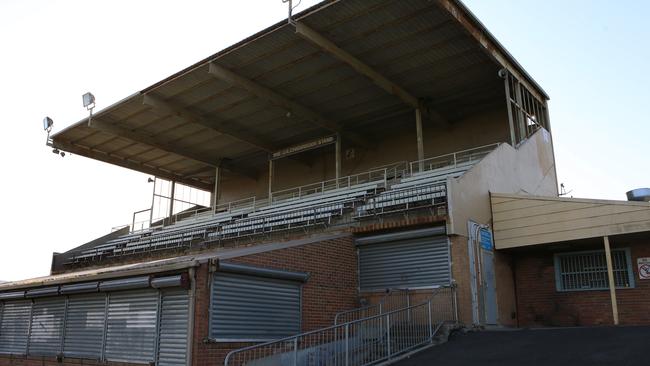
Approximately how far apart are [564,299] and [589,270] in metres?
1.07

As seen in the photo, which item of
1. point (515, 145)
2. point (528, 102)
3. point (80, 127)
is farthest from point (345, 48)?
point (80, 127)

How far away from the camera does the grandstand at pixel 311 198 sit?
38.7 ft

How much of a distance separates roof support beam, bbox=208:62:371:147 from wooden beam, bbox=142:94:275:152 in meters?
4.09

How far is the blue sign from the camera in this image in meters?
15.7

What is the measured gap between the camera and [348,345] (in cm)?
1131

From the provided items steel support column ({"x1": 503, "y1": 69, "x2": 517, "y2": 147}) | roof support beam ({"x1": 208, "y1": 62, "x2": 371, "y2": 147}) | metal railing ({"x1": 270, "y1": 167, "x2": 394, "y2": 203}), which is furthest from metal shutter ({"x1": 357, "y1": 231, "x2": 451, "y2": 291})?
metal railing ({"x1": 270, "y1": 167, "x2": 394, "y2": 203})

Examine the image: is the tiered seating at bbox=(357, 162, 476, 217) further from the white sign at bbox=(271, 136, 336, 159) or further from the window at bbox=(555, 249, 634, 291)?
the white sign at bbox=(271, 136, 336, 159)

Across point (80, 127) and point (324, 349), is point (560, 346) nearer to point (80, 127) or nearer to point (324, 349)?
point (324, 349)

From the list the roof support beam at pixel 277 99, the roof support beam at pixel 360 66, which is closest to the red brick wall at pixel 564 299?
the roof support beam at pixel 360 66

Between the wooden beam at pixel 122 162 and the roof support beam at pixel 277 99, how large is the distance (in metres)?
12.3

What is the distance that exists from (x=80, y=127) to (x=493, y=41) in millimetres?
19395

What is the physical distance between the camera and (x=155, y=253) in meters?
23.1

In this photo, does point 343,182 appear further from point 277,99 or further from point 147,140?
point 147,140

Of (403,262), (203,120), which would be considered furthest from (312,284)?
(203,120)
